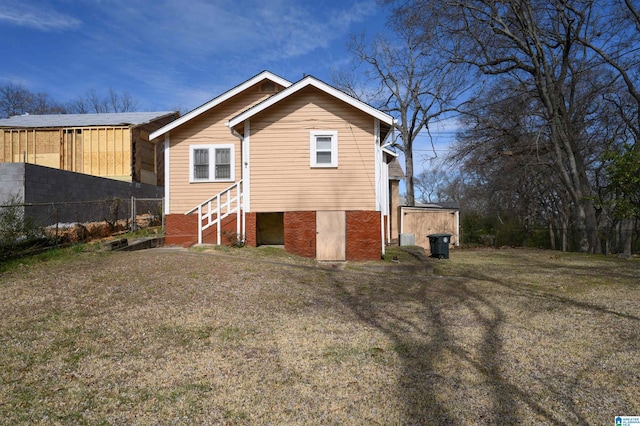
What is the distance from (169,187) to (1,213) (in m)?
5.49

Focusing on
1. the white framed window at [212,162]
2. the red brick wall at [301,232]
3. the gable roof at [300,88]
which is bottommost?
the red brick wall at [301,232]

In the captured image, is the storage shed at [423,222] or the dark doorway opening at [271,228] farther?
the storage shed at [423,222]

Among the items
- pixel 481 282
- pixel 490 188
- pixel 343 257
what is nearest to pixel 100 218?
pixel 343 257

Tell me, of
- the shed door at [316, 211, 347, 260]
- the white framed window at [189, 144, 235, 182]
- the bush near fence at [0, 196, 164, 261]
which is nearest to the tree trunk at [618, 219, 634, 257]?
the shed door at [316, 211, 347, 260]

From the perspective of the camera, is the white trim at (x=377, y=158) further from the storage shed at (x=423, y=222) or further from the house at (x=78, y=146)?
the house at (x=78, y=146)

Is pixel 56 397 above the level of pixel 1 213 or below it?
below

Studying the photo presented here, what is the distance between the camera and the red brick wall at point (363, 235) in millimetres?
13227

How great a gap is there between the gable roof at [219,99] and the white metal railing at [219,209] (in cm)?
282

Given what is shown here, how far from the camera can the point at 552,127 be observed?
862 inches

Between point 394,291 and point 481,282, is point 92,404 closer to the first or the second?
point 394,291

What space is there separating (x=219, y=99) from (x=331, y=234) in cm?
613

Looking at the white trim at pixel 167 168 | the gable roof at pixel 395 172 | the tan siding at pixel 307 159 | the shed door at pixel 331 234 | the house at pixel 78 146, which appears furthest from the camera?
the gable roof at pixel 395 172

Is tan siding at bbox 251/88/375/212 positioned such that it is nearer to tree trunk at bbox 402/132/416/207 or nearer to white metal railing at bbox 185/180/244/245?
white metal railing at bbox 185/180/244/245

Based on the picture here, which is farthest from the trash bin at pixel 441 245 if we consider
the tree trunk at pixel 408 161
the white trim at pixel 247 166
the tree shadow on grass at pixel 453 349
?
the tree trunk at pixel 408 161
